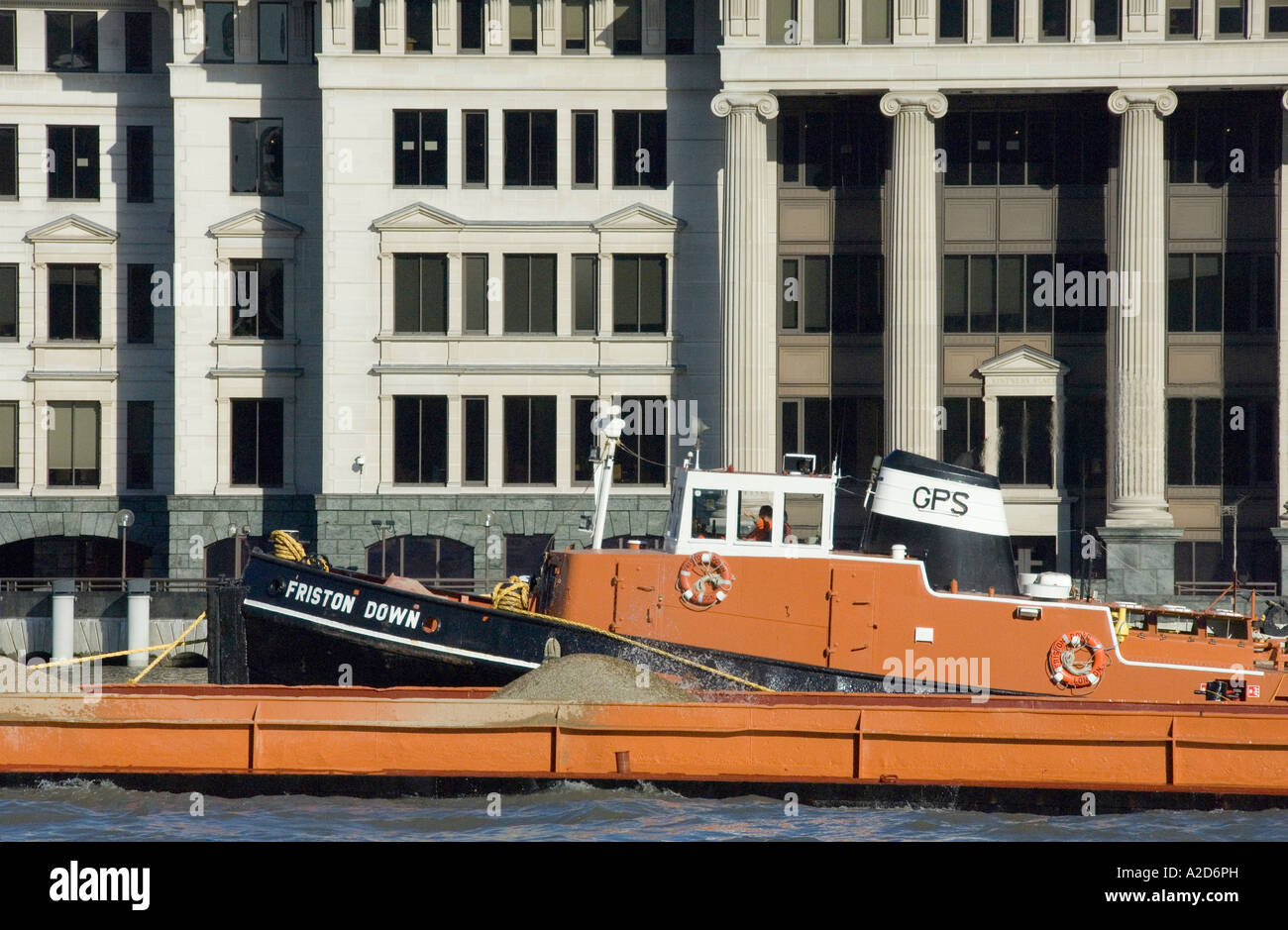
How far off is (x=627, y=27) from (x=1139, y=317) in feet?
49.5

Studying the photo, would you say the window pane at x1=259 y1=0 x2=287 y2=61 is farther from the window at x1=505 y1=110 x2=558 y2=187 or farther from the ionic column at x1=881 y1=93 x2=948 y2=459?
the ionic column at x1=881 y1=93 x2=948 y2=459

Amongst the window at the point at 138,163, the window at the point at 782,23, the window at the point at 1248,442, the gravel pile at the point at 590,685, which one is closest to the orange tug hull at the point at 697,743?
the gravel pile at the point at 590,685

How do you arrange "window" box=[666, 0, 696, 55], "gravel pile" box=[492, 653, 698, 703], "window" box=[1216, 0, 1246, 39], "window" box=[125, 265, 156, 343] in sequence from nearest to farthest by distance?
"gravel pile" box=[492, 653, 698, 703], "window" box=[1216, 0, 1246, 39], "window" box=[666, 0, 696, 55], "window" box=[125, 265, 156, 343]

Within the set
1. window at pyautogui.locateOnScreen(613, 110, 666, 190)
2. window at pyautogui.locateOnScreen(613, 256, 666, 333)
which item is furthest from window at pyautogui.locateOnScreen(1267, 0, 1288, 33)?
window at pyautogui.locateOnScreen(613, 256, 666, 333)

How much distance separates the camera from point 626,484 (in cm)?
4238

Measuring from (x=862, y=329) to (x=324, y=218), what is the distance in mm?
14264

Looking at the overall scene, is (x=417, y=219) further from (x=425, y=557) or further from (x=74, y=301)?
(x=74, y=301)

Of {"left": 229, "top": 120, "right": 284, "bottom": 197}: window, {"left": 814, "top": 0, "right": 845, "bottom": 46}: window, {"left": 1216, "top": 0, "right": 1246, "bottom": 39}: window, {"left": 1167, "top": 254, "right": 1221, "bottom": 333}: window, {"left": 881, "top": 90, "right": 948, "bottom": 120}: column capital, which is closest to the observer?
{"left": 1216, "top": 0, "right": 1246, "bottom": 39}: window

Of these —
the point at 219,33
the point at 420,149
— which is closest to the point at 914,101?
the point at 420,149

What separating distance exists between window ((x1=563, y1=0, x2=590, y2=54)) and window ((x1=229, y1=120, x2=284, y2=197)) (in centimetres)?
810

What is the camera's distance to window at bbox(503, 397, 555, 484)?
138ft

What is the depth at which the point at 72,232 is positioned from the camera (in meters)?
43.8

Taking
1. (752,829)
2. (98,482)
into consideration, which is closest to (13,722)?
(752,829)

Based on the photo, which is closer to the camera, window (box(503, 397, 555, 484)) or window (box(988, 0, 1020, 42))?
window (box(988, 0, 1020, 42))
